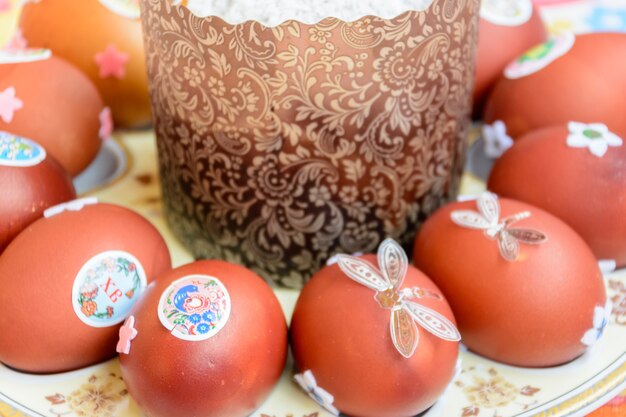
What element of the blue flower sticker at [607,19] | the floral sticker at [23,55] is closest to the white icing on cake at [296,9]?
the floral sticker at [23,55]

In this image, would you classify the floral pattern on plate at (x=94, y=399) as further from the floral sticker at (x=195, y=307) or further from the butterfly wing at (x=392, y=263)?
the butterfly wing at (x=392, y=263)

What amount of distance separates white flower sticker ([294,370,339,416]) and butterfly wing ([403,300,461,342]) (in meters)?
0.10

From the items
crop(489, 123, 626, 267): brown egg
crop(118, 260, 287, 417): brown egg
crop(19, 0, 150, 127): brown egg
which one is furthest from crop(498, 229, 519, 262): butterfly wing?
crop(19, 0, 150, 127): brown egg

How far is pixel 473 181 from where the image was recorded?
3.54 feet

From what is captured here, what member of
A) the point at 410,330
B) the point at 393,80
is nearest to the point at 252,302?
the point at 410,330

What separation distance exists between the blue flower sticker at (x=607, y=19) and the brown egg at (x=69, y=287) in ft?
3.04

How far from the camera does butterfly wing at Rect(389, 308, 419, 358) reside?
68 cm

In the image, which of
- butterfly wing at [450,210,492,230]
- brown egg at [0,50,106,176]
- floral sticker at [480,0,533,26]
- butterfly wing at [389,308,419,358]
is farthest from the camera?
floral sticker at [480,0,533,26]

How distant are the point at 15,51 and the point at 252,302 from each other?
509mm

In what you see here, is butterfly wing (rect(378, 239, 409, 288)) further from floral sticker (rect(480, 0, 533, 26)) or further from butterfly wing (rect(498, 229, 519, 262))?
floral sticker (rect(480, 0, 533, 26))

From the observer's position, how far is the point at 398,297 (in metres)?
0.72

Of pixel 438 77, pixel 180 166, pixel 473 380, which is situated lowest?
pixel 473 380

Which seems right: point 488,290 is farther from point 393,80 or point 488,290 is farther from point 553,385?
point 393,80

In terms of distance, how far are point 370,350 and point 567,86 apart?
0.47 metres
